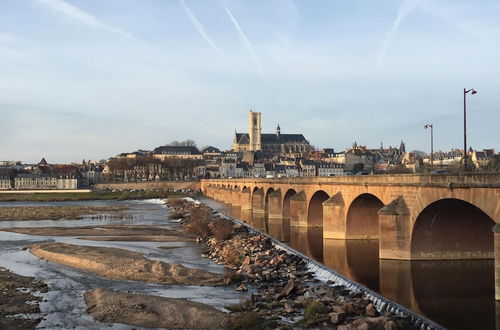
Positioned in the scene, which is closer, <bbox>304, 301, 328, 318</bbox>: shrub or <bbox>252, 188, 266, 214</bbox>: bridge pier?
<bbox>304, 301, 328, 318</bbox>: shrub

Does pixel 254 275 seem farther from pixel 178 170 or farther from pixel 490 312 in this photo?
pixel 178 170

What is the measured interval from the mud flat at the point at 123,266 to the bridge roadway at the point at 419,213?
9795 millimetres

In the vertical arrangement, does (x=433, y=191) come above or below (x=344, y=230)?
above

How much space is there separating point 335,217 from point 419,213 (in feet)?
39.4

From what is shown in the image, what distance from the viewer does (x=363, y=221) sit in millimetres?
39188

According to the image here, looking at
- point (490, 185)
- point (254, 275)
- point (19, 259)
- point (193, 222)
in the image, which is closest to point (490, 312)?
point (490, 185)

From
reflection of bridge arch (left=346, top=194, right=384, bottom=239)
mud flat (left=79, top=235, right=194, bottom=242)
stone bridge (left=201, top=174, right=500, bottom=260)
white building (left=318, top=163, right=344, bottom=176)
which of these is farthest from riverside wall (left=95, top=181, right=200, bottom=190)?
reflection of bridge arch (left=346, top=194, right=384, bottom=239)

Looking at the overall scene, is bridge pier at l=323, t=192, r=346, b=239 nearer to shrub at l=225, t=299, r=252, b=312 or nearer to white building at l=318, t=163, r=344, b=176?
shrub at l=225, t=299, r=252, b=312

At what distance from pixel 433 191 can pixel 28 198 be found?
359 feet

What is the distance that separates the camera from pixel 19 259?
111ft

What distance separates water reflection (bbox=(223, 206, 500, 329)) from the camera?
20031 mm

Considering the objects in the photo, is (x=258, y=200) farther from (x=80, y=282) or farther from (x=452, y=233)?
(x=80, y=282)

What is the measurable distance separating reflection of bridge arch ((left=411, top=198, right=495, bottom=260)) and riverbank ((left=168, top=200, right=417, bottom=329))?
6.38 m

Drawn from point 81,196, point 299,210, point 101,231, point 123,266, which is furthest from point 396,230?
point 81,196
